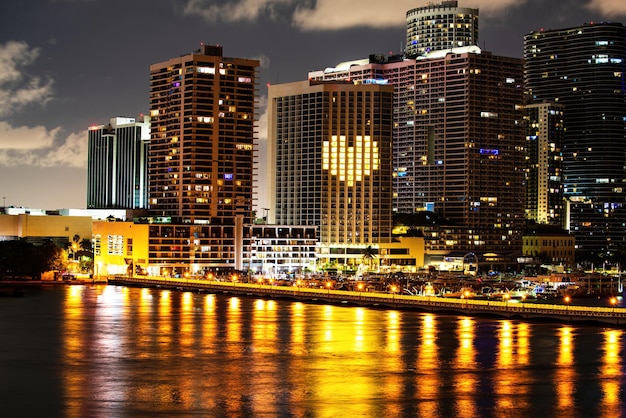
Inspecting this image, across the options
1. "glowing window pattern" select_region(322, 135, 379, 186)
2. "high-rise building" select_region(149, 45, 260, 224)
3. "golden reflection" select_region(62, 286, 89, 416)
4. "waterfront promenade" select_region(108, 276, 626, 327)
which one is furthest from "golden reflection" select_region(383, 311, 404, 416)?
"glowing window pattern" select_region(322, 135, 379, 186)

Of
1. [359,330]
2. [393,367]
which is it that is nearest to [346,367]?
[393,367]

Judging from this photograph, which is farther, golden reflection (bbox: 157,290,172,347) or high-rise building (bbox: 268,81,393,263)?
high-rise building (bbox: 268,81,393,263)

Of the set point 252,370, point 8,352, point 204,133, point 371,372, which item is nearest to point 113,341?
point 8,352

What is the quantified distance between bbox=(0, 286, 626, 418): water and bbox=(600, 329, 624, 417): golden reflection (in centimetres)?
11

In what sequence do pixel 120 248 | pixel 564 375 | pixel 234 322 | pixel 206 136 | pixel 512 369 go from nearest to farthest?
1. pixel 564 375
2. pixel 512 369
3. pixel 234 322
4. pixel 120 248
5. pixel 206 136

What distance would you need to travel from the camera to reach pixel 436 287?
144 meters

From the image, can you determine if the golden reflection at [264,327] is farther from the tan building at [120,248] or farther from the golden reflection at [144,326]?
the tan building at [120,248]

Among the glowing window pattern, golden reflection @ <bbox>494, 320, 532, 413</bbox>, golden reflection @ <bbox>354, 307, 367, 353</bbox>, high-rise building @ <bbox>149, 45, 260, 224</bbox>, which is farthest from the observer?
the glowing window pattern

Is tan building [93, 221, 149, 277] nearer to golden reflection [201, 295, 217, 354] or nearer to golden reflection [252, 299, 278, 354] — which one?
golden reflection [201, 295, 217, 354]

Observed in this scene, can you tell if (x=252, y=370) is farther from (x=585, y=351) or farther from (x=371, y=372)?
(x=585, y=351)

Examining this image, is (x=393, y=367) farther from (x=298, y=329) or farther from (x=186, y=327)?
(x=186, y=327)

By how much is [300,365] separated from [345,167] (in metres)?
118

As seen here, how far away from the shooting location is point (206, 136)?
535 feet

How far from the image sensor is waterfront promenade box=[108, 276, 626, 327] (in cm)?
9269
